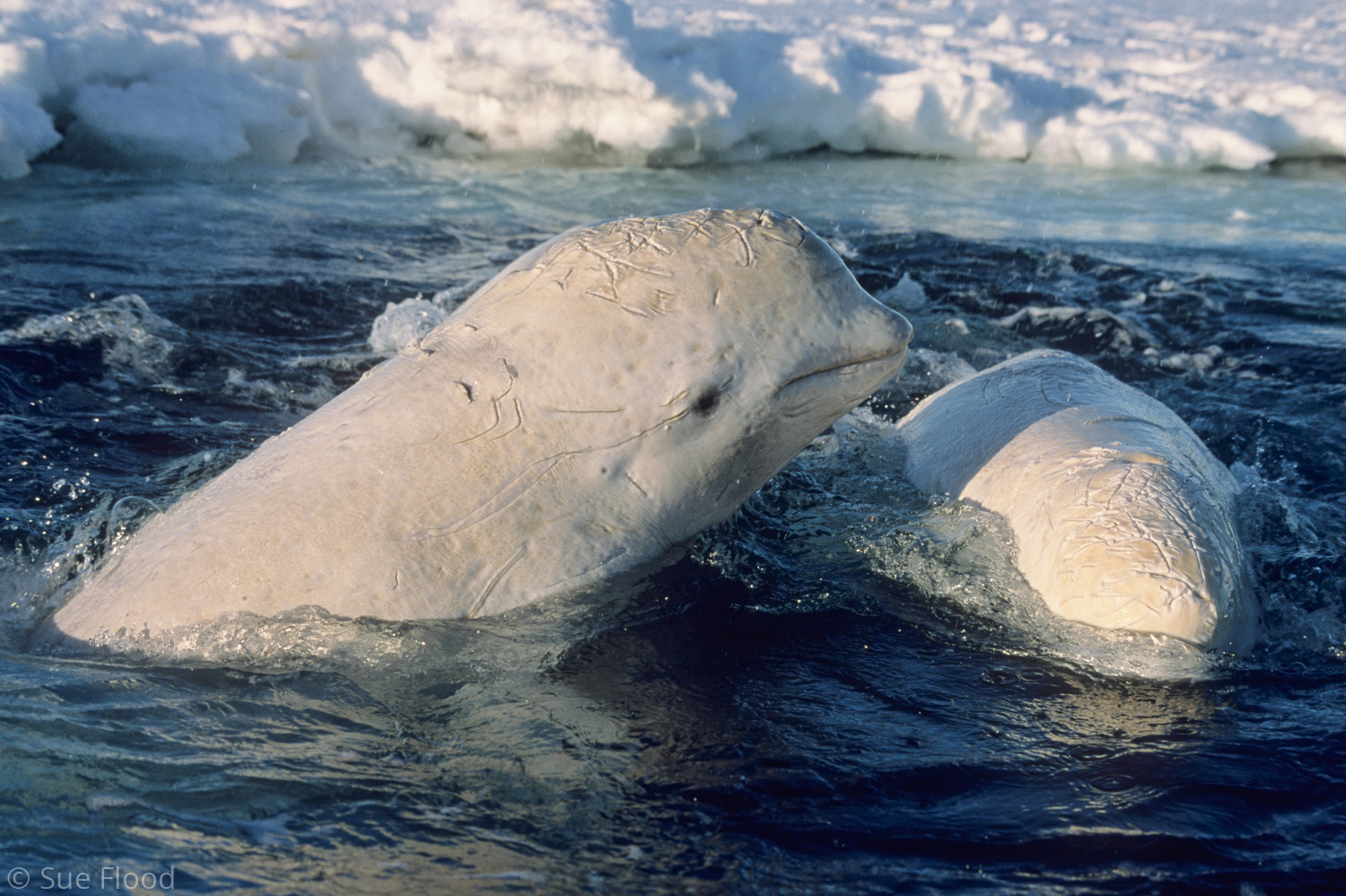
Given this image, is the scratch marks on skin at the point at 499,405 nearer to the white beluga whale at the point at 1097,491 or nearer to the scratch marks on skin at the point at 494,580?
the scratch marks on skin at the point at 494,580

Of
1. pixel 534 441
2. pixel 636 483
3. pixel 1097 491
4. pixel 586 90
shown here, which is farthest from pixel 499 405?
pixel 586 90

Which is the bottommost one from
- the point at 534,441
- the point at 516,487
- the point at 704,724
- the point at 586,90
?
the point at 704,724

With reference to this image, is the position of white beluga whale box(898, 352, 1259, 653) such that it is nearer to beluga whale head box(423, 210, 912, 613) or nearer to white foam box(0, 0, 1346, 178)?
beluga whale head box(423, 210, 912, 613)

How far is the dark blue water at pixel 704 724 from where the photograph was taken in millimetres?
2764

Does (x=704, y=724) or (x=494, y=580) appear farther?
(x=494, y=580)

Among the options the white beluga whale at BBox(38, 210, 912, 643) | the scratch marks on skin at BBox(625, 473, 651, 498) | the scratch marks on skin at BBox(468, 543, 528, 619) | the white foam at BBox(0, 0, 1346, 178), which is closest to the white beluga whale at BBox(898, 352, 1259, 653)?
the white beluga whale at BBox(38, 210, 912, 643)

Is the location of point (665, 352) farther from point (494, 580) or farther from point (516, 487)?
point (494, 580)

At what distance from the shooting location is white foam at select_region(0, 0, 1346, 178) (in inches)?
496

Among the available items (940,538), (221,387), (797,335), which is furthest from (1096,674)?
(221,387)

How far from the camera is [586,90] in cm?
1402

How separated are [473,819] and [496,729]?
1.37 feet

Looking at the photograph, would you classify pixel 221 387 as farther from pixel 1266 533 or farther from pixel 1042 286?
pixel 1042 286

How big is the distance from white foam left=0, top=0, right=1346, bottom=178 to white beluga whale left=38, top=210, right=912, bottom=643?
9.91 meters

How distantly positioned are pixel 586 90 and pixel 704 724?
39.1 feet
